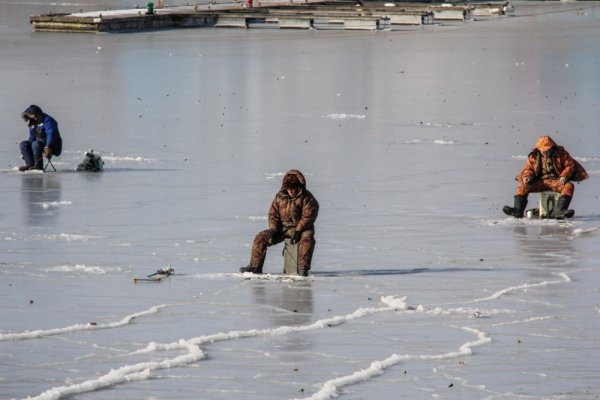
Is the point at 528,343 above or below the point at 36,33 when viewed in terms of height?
below

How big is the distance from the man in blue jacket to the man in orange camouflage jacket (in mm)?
6798

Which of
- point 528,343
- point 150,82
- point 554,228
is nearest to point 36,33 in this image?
point 150,82

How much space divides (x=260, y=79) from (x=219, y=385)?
29.4 meters

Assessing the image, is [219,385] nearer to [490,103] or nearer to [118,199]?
[118,199]

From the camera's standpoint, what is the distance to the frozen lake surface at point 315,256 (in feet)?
36.6

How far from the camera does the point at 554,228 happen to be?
17797 mm

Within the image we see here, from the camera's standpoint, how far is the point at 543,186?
61.2 ft

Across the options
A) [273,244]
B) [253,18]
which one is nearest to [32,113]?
[273,244]

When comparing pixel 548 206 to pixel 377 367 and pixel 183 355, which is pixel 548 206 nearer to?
pixel 377 367

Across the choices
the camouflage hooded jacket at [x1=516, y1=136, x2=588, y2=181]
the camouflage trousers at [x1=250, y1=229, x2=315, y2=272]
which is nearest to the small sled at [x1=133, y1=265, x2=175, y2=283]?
the camouflage trousers at [x1=250, y1=229, x2=315, y2=272]

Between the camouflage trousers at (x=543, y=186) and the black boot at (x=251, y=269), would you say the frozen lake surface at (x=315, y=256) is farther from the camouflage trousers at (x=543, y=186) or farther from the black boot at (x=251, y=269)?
the camouflage trousers at (x=543, y=186)

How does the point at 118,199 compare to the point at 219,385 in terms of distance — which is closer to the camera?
the point at 219,385

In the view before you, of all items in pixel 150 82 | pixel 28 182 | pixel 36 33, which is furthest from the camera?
pixel 36 33

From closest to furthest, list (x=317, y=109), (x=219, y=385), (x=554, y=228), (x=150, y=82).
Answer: (x=219, y=385)
(x=554, y=228)
(x=317, y=109)
(x=150, y=82)
